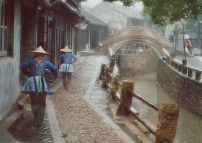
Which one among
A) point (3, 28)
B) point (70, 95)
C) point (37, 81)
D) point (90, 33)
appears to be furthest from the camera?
point (90, 33)

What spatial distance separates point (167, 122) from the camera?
21.8 feet

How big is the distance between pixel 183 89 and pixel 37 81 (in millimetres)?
12688

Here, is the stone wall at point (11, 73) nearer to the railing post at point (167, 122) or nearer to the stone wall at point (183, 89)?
the railing post at point (167, 122)

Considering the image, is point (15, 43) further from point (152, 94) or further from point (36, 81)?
point (152, 94)

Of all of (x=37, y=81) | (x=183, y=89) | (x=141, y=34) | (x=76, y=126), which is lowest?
(x=183, y=89)

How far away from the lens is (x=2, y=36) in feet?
24.8

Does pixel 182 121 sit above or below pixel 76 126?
below

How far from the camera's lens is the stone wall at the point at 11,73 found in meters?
7.30

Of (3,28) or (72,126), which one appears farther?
(72,126)

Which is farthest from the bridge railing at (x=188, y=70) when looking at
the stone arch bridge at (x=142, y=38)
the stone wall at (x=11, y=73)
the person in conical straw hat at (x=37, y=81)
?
the stone arch bridge at (x=142, y=38)

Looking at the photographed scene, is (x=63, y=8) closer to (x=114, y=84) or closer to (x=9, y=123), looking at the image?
(x=114, y=84)

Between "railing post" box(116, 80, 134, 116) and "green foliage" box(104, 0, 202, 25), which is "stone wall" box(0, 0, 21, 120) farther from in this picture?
"green foliage" box(104, 0, 202, 25)

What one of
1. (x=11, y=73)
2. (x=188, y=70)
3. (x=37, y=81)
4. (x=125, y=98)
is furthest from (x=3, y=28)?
(x=188, y=70)

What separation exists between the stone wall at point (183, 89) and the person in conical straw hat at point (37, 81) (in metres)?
9.93
